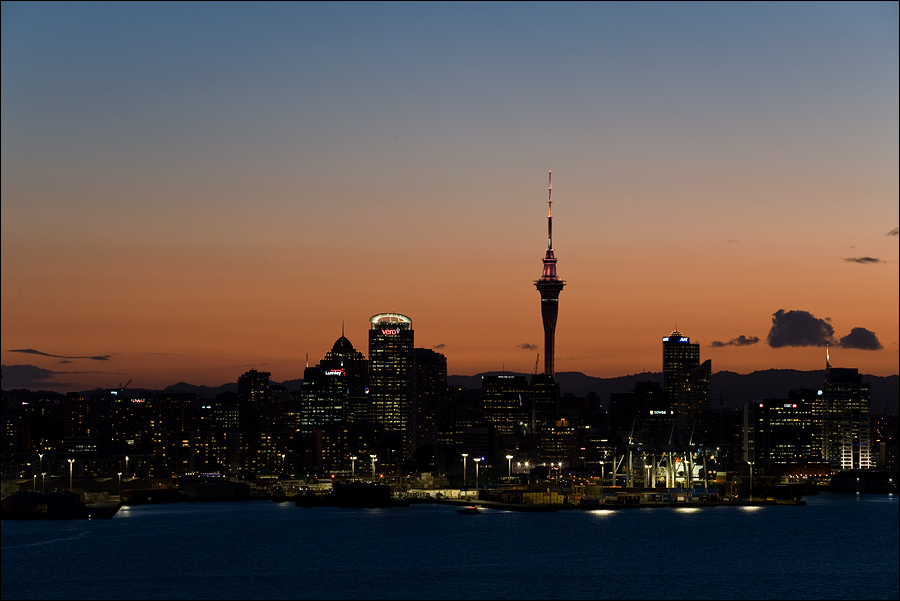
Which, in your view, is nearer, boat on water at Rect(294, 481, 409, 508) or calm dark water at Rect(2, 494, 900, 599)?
calm dark water at Rect(2, 494, 900, 599)

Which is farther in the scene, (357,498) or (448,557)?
(357,498)

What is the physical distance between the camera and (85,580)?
72375 millimetres

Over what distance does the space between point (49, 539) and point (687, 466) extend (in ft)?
334

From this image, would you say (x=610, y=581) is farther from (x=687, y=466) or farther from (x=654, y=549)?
(x=687, y=466)

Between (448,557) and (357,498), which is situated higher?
(357,498)

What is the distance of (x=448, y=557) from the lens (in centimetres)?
8612

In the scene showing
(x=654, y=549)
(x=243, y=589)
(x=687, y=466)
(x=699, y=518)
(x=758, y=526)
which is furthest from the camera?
(x=687, y=466)

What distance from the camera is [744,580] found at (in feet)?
253

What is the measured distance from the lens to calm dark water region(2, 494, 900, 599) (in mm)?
71312

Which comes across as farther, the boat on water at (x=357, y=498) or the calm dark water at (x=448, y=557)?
the boat on water at (x=357, y=498)

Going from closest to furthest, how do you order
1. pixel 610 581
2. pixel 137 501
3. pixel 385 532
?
pixel 610 581 → pixel 385 532 → pixel 137 501

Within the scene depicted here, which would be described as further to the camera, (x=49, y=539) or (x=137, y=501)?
(x=137, y=501)

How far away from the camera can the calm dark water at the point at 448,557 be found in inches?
2808

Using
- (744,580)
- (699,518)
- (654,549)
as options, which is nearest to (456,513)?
(699,518)
